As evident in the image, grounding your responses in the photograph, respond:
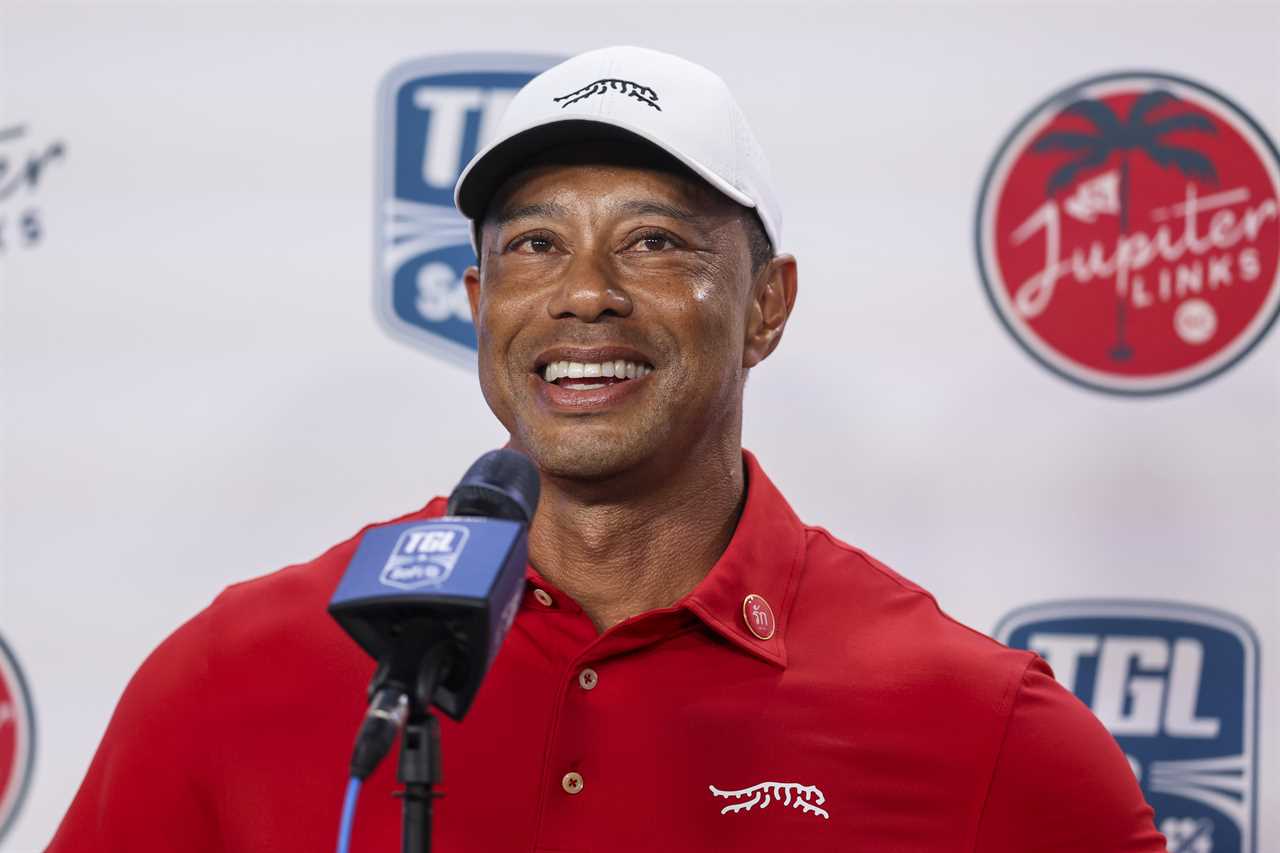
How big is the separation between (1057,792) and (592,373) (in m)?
0.59

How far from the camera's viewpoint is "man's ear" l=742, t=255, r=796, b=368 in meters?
1.65

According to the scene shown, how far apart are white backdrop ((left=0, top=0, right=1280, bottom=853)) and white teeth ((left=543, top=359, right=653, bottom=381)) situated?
59 centimetres

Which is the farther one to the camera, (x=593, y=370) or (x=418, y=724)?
(x=593, y=370)

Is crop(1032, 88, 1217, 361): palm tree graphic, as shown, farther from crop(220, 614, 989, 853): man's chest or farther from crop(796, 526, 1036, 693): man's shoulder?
crop(220, 614, 989, 853): man's chest

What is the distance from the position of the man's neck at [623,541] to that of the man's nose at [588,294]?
0.16 metres

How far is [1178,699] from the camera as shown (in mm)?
2037

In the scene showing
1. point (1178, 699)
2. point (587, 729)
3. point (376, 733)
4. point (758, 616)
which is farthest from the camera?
point (1178, 699)

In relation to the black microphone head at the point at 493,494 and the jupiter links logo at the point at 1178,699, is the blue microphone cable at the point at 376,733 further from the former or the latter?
the jupiter links logo at the point at 1178,699

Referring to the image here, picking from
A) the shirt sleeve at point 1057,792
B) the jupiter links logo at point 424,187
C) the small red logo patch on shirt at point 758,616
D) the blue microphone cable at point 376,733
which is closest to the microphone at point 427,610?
the blue microphone cable at point 376,733

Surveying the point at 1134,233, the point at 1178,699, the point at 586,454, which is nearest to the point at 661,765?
the point at 586,454

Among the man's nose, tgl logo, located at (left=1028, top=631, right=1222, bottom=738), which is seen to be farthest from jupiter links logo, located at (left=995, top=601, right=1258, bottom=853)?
the man's nose

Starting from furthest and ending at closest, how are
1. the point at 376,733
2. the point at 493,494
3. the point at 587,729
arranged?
the point at 587,729 → the point at 493,494 → the point at 376,733

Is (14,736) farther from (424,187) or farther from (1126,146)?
(1126,146)

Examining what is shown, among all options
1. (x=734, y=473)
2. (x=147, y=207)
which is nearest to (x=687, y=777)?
(x=734, y=473)
